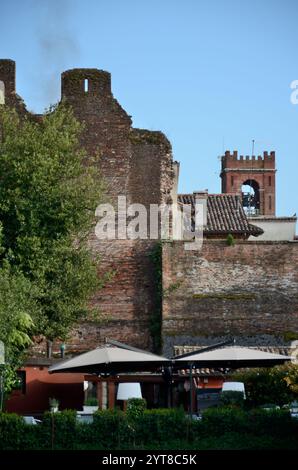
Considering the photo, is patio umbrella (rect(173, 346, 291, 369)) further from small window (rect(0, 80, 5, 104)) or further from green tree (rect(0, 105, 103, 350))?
small window (rect(0, 80, 5, 104))

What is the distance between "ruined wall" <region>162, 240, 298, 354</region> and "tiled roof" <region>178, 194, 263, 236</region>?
11316 millimetres

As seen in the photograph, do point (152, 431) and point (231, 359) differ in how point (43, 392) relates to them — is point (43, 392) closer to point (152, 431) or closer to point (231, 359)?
point (231, 359)

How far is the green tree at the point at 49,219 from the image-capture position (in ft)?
141

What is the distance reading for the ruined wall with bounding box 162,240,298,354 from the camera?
4581 centimetres

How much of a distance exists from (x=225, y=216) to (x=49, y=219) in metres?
18.7

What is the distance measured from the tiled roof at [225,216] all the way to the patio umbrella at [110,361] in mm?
24151

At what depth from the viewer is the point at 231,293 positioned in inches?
1831

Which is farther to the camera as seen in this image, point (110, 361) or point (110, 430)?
point (110, 361)

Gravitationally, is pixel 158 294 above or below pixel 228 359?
above

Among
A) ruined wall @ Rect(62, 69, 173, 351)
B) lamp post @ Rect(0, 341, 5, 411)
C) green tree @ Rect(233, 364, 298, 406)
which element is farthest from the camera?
ruined wall @ Rect(62, 69, 173, 351)

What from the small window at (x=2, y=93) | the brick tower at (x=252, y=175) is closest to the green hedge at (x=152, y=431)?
the small window at (x=2, y=93)

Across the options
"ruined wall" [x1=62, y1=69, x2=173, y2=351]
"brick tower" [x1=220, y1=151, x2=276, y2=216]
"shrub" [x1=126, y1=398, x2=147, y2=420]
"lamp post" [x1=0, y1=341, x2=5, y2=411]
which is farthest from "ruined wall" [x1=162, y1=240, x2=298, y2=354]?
"brick tower" [x1=220, y1=151, x2=276, y2=216]

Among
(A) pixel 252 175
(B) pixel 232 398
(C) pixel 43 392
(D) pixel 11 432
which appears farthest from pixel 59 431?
(A) pixel 252 175

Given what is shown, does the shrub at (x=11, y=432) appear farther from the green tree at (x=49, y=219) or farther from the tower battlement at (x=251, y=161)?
the tower battlement at (x=251, y=161)
